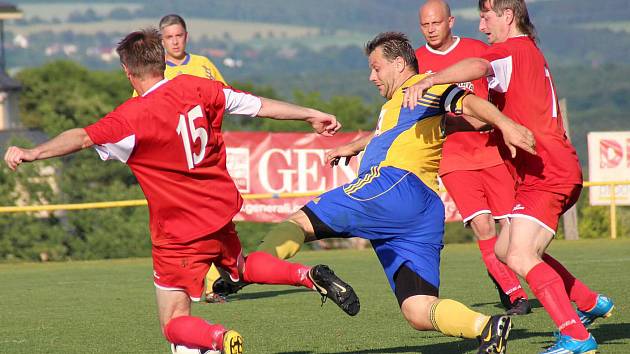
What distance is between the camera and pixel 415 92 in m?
5.81

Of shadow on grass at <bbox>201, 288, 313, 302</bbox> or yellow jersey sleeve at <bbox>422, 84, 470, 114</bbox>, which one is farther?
shadow on grass at <bbox>201, 288, 313, 302</bbox>

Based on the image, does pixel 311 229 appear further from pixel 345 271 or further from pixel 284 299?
pixel 345 271

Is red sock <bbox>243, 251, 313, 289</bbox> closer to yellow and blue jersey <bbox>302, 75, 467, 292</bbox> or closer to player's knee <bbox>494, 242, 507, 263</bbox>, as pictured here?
yellow and blue jersey <bbox>302, 75, 467, 292</bbox>

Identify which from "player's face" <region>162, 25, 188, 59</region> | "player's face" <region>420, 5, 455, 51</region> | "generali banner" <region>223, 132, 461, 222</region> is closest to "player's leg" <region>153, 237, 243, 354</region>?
"player's face" <region>420, 5, 455, 51</region>

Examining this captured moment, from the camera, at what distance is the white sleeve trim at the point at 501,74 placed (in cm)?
636

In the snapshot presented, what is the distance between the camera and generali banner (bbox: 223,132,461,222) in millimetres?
17094

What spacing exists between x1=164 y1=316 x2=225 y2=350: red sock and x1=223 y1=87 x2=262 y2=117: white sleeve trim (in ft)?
3.59

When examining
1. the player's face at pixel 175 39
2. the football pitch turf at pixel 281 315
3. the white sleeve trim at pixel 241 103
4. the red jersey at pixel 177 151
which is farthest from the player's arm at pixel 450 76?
the player's face at pixel 175 39

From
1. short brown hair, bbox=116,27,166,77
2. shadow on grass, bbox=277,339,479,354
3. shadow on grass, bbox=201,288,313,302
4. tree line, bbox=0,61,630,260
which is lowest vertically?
tree line, bbox=0,61,630,260

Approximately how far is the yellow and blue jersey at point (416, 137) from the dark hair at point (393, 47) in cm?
17

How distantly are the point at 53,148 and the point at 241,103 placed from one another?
3.51 ft

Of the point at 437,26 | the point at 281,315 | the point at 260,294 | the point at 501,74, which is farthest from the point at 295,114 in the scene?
the point at 260,294

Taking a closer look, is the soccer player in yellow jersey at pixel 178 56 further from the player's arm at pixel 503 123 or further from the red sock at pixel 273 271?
the player's arm at pixel 503 123

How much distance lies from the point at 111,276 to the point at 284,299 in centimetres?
383
